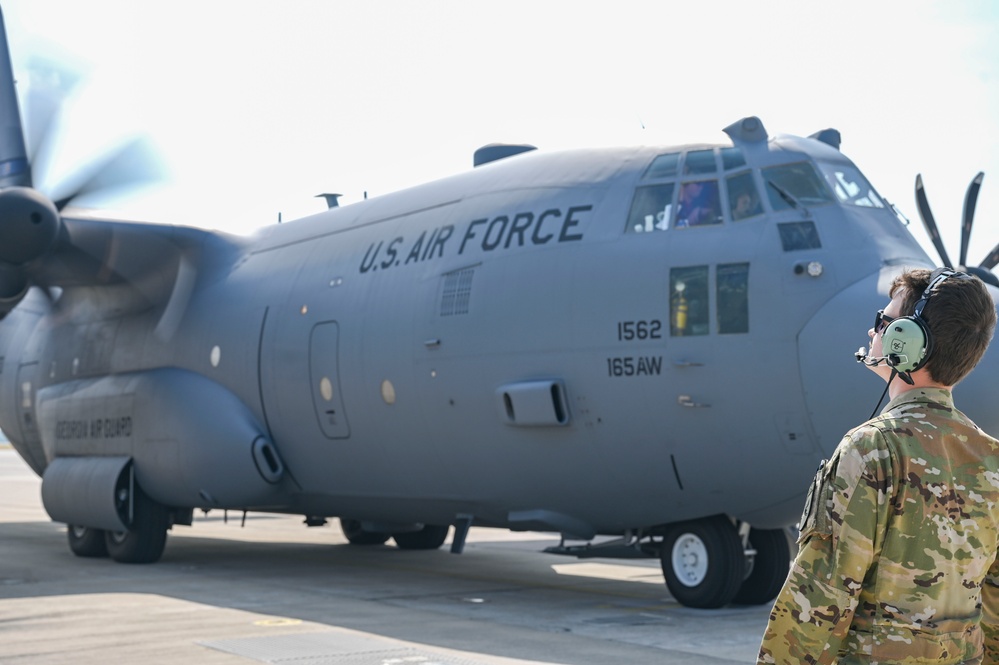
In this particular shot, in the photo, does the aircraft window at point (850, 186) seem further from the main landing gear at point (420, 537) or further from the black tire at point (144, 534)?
the black tire at point (144, 534)

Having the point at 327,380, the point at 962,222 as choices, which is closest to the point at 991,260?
the point at 962,222

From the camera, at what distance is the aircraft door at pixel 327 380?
13.5 metres

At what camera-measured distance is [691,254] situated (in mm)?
10422

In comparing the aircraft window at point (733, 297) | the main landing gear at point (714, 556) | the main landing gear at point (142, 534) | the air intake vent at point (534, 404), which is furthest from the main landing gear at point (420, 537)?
the aircraft window at point (733, 297)

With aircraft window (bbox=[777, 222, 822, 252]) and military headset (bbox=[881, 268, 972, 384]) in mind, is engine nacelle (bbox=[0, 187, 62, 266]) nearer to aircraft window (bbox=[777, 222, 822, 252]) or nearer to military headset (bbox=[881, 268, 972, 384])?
aircraft window (bbox=[777, 222, 822, 252])

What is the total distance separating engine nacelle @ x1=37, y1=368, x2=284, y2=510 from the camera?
14586 millimetres

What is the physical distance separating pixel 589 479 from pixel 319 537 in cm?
1129

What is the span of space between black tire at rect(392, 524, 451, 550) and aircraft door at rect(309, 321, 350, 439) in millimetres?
4966

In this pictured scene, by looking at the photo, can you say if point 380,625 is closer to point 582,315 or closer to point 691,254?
point 582,315

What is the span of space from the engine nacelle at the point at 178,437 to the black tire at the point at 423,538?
4.01 m

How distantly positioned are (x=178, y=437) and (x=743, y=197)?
829cm

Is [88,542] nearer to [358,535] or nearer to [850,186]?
[358,535]

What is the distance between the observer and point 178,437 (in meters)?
15.1

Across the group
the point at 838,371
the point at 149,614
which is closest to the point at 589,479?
the point at 838,371
